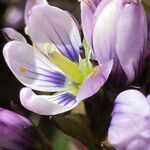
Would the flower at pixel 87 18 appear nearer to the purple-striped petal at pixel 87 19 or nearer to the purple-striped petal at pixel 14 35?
the purple-striped petal at pixel 87 19

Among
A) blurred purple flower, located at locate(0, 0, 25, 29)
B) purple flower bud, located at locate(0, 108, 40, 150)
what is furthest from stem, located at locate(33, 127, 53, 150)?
blurred purple flower, located at locate(0, 0, 25, 29)

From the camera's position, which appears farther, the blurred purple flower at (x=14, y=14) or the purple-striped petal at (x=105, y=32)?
the blurred purple flower at (x=14, y=14)

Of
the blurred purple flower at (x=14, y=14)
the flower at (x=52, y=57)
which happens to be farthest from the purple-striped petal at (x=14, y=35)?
the blurred purple flower at (x=14, y=14)

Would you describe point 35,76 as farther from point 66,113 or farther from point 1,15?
point 1,15

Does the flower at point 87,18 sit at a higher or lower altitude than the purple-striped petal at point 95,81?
higher

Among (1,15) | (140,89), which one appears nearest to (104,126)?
(140,89)

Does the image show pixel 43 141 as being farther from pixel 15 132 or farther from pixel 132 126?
pixel 132 126
